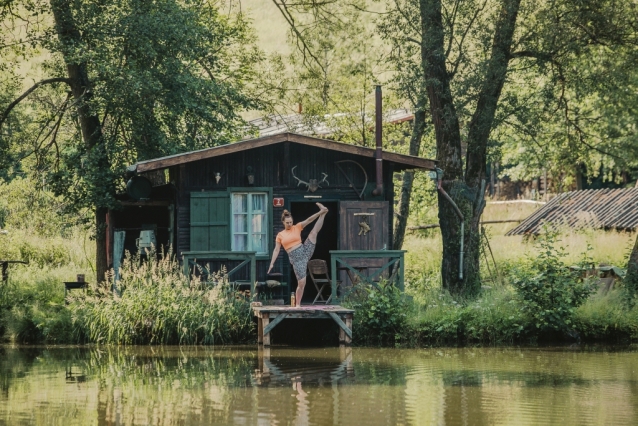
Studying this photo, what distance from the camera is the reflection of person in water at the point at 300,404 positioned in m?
11.0

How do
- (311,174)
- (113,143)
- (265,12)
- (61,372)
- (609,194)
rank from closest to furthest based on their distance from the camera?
(61,372), (311,174), (113,143), (609,194), (265,12)

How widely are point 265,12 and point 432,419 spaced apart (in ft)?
282

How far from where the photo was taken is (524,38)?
21.9 metres

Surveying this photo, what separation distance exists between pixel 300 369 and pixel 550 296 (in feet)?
17.7

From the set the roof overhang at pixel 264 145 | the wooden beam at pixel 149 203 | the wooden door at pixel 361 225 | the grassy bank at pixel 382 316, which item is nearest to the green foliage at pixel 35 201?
the wooden beam at pixel 149 203

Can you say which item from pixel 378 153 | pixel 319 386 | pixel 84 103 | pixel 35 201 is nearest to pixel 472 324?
pixel 378 153

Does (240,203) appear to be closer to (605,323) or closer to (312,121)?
(605,323)

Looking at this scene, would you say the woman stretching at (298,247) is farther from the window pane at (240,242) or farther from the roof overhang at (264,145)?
the roof overhang at (264,145)

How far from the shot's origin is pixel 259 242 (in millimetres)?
20500

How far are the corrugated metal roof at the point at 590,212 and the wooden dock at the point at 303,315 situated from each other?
12.5 meters

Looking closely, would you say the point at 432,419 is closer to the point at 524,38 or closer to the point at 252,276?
the point at 252,276

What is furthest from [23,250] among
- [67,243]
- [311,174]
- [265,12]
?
[265,12]

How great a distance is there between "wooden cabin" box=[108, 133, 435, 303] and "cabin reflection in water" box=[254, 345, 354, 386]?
311 centimetres

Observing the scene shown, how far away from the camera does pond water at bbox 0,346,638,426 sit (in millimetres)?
11273
